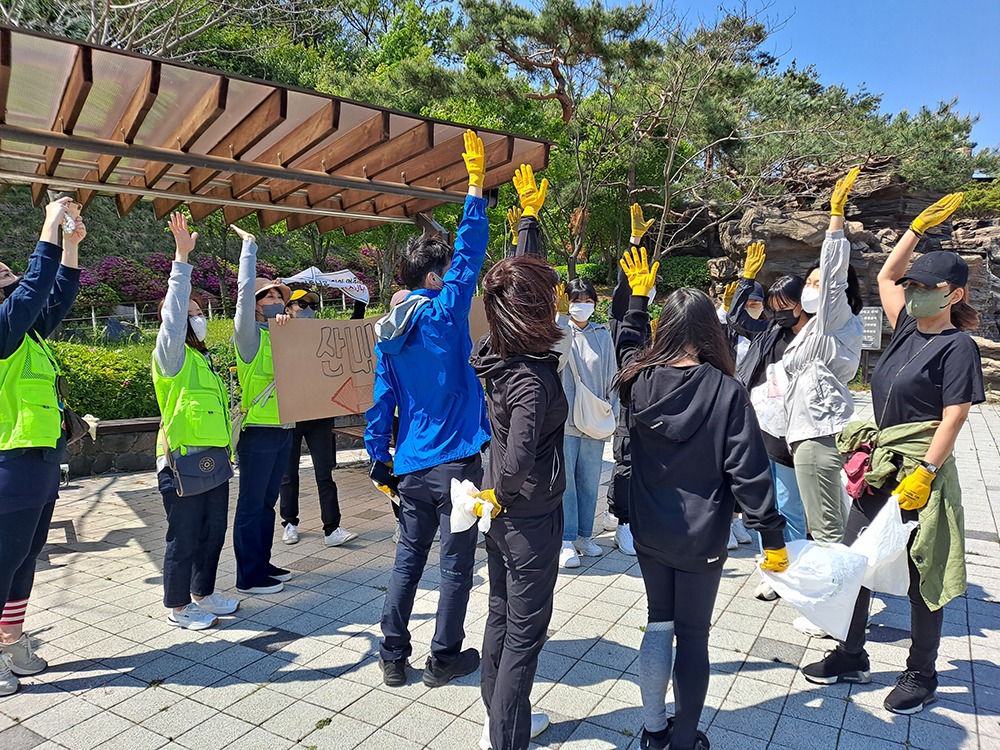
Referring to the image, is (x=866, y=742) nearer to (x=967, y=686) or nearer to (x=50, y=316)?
(x=967, y=686)

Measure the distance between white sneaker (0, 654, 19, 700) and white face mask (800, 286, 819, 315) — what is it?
430 cm

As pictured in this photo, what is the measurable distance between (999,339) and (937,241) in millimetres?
3281

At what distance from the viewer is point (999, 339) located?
1599 cm

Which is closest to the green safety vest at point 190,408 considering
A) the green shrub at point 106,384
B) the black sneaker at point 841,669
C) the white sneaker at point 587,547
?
the white sneaker at point 587,547

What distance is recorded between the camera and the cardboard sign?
14.6ft

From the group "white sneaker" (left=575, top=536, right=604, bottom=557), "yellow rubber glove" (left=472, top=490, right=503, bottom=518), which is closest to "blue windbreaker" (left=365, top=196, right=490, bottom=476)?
"yellow rubber glove" (left=472, top=490, right=503, bottom=518)

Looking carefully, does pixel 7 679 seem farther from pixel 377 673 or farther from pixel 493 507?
pixel 493 507

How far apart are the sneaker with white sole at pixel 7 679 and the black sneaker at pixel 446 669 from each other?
6.15 feet

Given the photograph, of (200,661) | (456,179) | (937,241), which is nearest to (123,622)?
(200,661)

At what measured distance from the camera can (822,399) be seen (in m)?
3.43

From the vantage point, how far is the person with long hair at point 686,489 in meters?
2.24

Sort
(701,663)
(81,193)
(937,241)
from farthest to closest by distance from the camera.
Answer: (937,241) → (81,193) → (701,663)

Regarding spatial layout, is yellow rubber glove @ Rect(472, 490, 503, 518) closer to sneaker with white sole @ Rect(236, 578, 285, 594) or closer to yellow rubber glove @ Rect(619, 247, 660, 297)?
yellow rubber glove @ Rect(619, 247, 660, 297)

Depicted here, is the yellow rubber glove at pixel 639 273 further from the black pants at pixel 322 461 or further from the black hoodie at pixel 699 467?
the black pants at pixel 322 461
